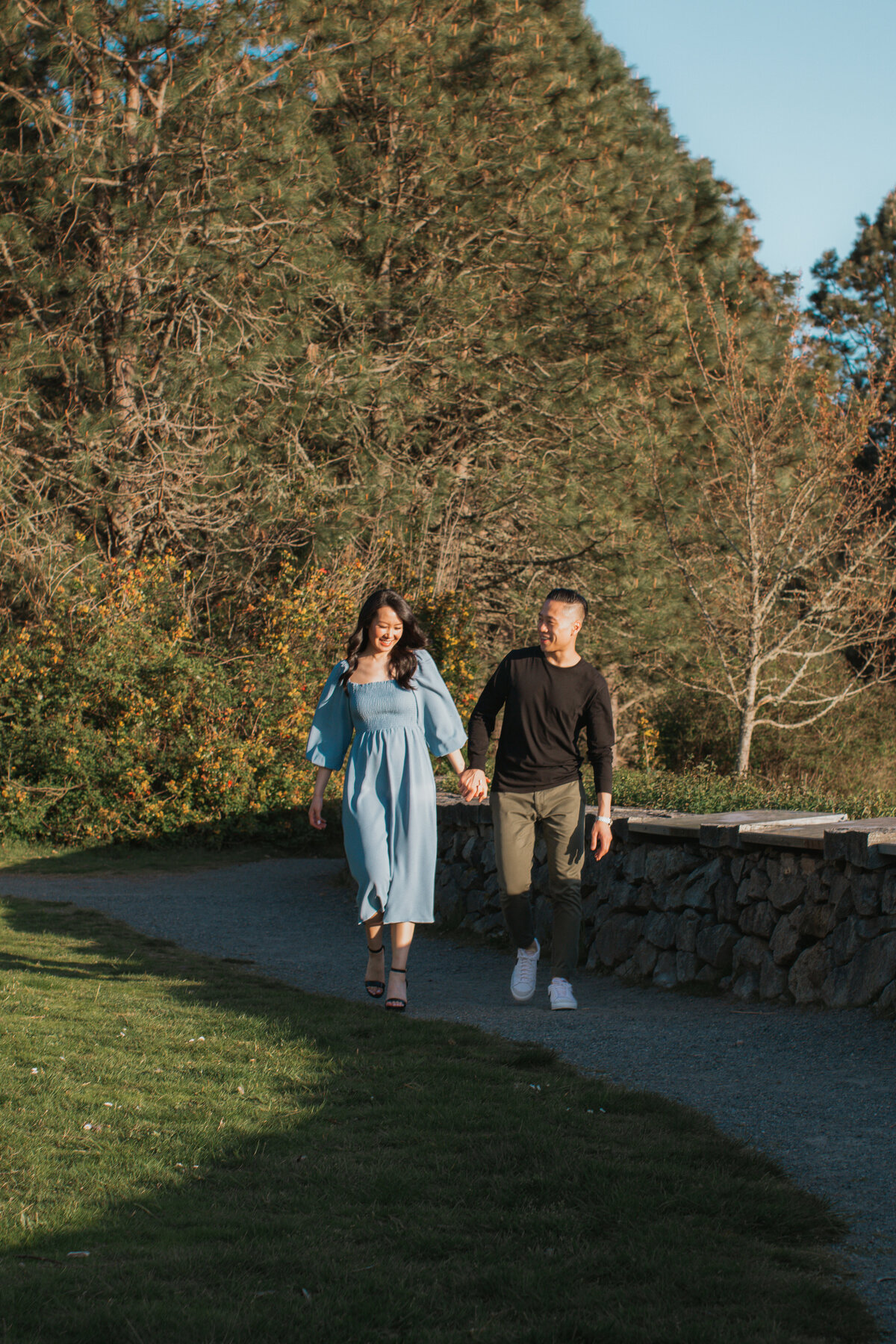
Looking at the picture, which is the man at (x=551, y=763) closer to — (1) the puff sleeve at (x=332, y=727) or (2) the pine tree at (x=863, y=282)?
(1) the puff sleeve at (x=332, y=727)

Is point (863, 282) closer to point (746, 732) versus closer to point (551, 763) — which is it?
point (746, 732)

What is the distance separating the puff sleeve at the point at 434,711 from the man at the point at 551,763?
0.35 ft

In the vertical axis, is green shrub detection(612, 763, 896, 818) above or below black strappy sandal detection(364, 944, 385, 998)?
above

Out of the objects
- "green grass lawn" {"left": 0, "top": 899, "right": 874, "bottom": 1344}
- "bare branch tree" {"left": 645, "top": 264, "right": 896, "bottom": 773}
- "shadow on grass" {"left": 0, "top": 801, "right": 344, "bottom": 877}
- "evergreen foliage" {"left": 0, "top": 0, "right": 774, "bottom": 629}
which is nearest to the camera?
"green grass lawn" {"left": 0, "top": 899, "right": 874, "bottom": 1344}

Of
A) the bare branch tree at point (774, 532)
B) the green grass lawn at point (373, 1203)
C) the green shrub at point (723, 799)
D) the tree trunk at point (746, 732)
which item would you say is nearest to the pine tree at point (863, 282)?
the bare branch tree at point (774, 532)

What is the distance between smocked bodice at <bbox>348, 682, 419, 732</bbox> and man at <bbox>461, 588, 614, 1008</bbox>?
0.36 m

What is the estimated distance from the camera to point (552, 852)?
6070 millimetres

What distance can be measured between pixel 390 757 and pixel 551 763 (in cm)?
83

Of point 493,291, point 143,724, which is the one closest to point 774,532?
point 493,291

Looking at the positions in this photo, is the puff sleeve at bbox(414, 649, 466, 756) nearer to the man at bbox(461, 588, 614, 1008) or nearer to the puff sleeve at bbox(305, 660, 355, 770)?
the man at bbox(461, 588, 614, 1008)

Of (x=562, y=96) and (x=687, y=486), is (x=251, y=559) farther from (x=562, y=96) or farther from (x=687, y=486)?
(x=562, y=96)

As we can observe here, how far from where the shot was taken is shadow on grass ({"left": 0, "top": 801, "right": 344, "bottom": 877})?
12094 mm

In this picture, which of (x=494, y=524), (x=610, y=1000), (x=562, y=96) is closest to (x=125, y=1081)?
(x=610, y=1000)

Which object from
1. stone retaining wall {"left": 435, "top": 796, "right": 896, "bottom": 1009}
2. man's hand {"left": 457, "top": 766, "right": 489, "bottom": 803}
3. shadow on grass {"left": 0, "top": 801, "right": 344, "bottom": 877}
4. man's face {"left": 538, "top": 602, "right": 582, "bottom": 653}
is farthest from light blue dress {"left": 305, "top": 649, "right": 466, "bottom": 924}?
shadow on grass {"left": 0, "top": 801, "right": 344, "bottom": 877}
